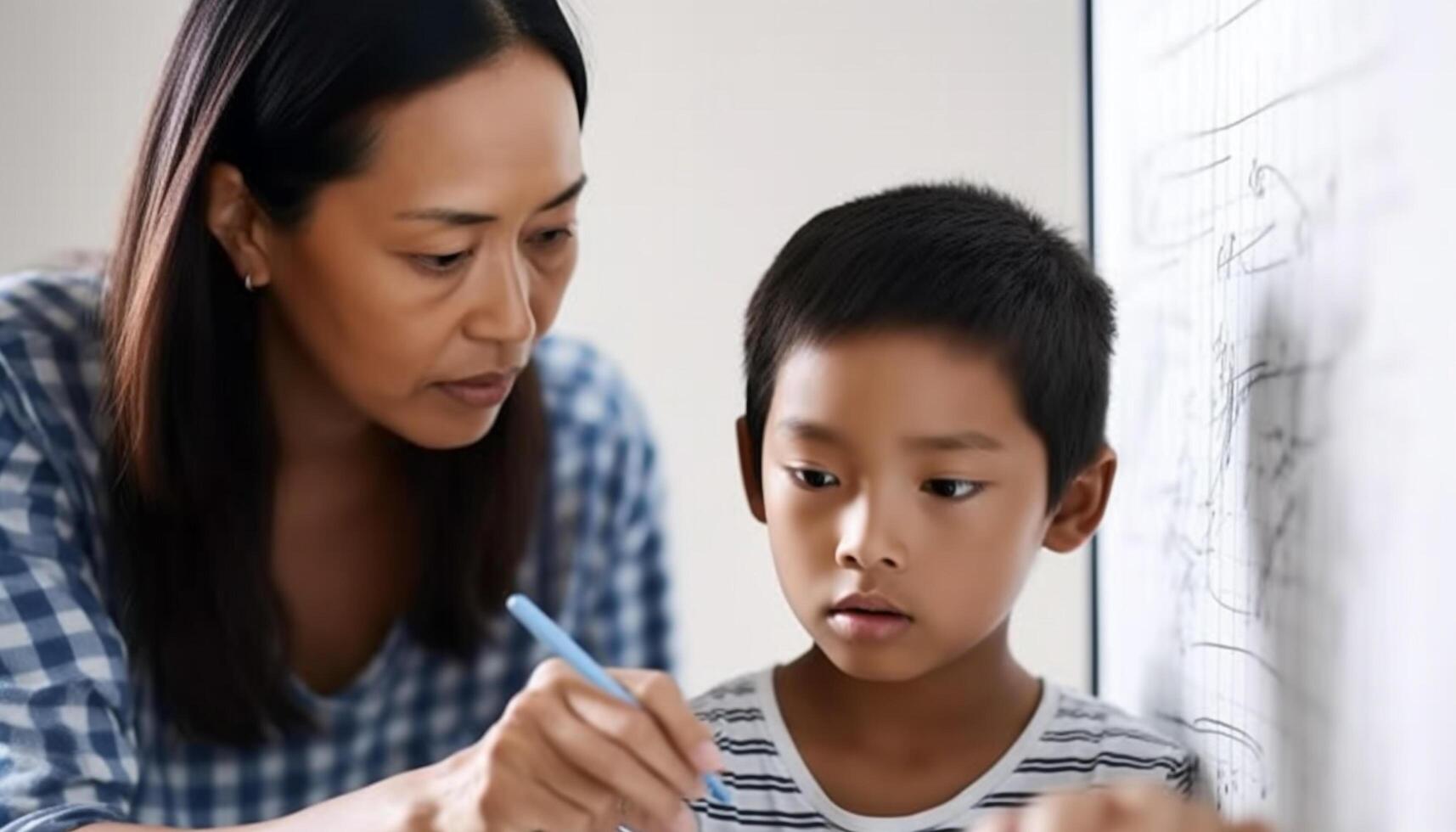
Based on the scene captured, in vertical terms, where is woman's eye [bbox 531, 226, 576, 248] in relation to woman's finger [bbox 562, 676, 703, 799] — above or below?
above

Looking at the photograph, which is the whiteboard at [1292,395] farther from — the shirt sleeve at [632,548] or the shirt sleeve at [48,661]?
the shirt sleeve at [48,661]

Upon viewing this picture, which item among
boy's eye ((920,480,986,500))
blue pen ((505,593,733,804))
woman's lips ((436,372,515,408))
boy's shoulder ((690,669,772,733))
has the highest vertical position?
woman's lips ((436,372,515,408))

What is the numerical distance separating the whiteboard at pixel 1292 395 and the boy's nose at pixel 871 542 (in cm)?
17

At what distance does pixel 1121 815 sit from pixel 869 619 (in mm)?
422

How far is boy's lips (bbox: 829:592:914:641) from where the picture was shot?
972 millimetres

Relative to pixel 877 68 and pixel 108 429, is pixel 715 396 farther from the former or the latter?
pixel 108 429

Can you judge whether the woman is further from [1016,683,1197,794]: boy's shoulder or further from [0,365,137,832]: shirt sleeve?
[1016,683,1197,794]: boy's shoulder

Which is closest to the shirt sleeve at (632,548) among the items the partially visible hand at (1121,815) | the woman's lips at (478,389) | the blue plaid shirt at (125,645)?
the blue plaid shirt at (125,645)

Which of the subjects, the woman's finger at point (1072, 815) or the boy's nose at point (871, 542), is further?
the boy's nose at point (871, 542)

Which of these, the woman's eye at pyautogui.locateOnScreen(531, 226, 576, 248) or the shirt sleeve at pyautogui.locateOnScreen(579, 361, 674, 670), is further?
the shirt sleeve at pyautogui.locateOnScreen(579, 361, 674, 670)

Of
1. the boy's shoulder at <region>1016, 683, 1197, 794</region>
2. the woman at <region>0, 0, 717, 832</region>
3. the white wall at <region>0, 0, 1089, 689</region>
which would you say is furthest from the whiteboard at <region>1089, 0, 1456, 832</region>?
the white wall at <region>0, 0, 1089, 689</region>

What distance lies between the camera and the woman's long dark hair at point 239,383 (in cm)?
109

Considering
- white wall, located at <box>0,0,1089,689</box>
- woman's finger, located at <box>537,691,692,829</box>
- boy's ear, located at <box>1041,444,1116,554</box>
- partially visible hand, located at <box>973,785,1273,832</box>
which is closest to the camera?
partially visible hand, located at <box>973,785,1273,832</box>

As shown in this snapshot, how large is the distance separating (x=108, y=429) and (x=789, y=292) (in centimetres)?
44
